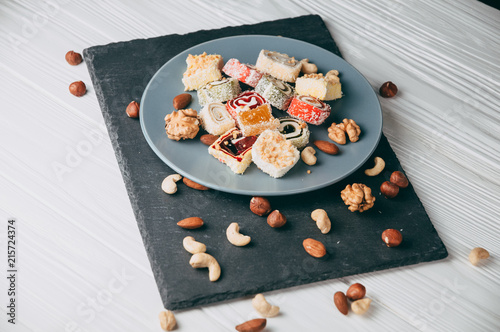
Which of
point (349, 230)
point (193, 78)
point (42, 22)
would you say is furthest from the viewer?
point (42, 22)

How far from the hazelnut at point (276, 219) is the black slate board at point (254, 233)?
0.08 feet

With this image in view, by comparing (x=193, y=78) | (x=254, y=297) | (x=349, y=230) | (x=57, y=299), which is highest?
(x=193, y=78)

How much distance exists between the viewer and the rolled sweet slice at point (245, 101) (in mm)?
2042

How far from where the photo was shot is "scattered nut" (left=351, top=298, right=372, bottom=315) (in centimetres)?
170

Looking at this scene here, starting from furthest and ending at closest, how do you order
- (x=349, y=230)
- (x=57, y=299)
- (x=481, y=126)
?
(x=481, y=126) → (x=349, y=230) → (x=57, y=299)

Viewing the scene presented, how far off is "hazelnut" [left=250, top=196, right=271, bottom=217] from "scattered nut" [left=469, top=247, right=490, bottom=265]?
68 cm

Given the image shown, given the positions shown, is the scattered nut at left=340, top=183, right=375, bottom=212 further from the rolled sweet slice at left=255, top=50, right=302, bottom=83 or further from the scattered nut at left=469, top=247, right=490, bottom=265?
the rolled sweet slice at left=255, top=50, right=302, bottom=83

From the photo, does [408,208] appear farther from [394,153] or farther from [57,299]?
[57,299]

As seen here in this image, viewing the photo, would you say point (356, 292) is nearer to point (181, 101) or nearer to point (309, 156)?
point (309, 156)

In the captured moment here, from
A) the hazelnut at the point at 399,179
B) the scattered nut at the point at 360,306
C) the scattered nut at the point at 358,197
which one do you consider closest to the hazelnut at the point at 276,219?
the scattered nut at the point at 358,197

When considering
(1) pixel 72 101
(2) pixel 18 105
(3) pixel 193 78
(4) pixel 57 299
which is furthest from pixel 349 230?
(2) pixel 18 105

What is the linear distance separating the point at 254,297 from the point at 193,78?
848 mm

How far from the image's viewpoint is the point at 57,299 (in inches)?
67.1

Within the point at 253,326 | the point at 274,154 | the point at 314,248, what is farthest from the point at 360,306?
the point at 274,154
